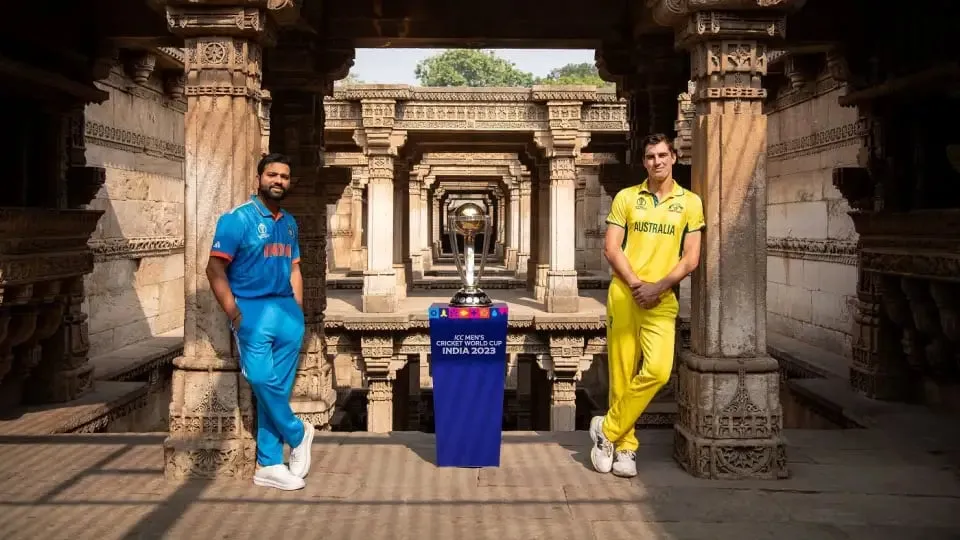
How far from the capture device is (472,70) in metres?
65.1

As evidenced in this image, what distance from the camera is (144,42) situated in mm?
7285

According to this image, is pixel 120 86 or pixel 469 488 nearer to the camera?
pixel 469 488

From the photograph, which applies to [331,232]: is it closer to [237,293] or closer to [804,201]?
[804,201]

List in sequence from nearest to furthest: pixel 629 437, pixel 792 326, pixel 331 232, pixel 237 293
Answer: pixel 237 293
pixel 629 437
pixel 792 326
pixel 331 232

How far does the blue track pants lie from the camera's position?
12.8 feet

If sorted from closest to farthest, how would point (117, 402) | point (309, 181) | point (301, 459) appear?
point (301, 459) < point (117, 402) < point (309, 181)

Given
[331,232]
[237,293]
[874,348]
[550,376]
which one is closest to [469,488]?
[237,293]

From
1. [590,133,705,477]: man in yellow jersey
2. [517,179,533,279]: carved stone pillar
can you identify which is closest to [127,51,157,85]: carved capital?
[590,133,705,477]: man in yellow jersey

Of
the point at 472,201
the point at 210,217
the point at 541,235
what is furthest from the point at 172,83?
the point at 472,201

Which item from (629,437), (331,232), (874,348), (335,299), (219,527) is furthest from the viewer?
(331,232)

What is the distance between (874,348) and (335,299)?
1062 centimetres

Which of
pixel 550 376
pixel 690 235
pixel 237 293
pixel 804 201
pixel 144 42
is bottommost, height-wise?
pixel 550 376

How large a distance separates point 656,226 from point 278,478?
8.08 feet

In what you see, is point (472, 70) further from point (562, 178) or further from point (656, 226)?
point (656, 226)
